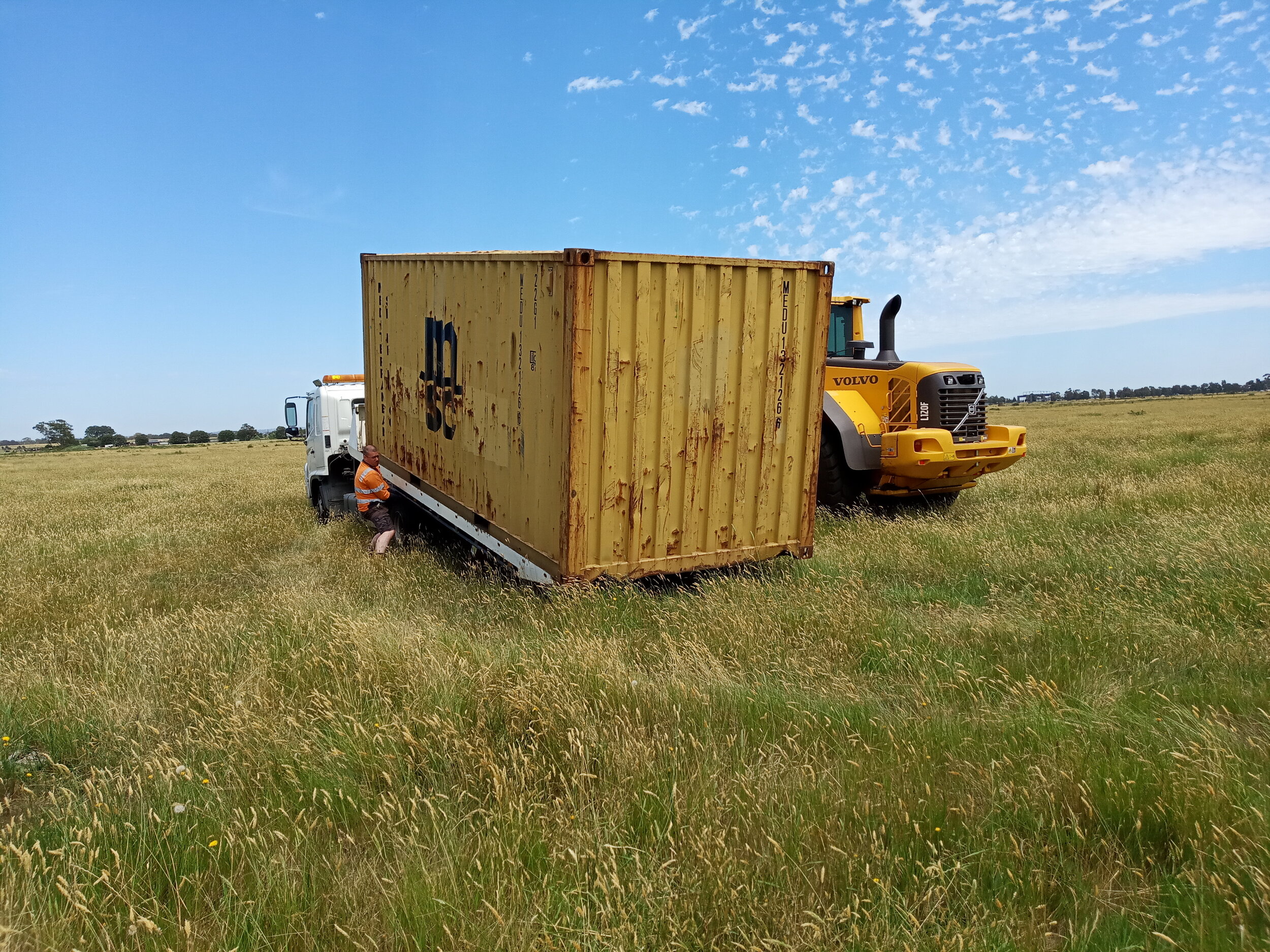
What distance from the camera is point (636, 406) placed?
639 centimetres

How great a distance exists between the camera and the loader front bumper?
9859mm

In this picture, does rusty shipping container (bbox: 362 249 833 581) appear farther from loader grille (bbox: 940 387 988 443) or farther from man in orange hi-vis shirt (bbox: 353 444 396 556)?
loader grille (bbox: 940 387 988 443)

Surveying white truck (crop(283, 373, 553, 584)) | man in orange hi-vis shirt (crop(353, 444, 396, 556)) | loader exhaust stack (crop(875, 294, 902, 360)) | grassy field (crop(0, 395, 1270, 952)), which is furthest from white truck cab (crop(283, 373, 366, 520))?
loader exhaust stack (crop(875, 294, 902, 360))

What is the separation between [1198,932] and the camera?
2.62m

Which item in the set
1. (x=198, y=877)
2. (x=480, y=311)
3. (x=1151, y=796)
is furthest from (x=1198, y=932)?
(x=480, y=311)

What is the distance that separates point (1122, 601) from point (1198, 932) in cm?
406

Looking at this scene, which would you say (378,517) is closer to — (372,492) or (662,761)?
(372,492)

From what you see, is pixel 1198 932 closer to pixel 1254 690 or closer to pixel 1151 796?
pixel 1151 796

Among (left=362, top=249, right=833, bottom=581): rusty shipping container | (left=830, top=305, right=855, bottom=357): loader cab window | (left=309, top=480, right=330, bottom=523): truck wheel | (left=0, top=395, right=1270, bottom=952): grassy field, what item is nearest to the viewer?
(left=0, top=395, right=1270, bottom=952): grassy field

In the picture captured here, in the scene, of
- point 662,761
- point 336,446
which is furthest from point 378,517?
point 662,761

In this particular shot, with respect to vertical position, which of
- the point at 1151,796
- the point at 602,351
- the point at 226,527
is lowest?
the point at 226,527

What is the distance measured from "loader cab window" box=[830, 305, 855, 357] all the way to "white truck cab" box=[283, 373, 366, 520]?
23.6 ft

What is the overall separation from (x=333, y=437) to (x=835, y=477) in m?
8.03

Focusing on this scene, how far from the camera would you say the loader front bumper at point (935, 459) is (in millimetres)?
9859
